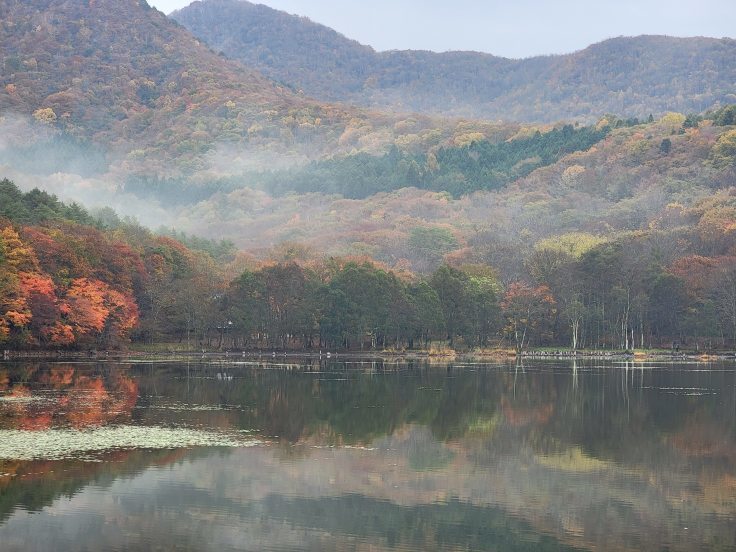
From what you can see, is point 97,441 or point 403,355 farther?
point 403,355

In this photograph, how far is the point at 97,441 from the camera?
30.0 meters

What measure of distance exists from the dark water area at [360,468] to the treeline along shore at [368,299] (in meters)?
29.0

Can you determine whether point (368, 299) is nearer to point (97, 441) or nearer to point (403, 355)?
point (403, 355)

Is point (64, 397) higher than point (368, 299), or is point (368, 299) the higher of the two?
point (368, 299)

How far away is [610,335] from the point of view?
97.0 m

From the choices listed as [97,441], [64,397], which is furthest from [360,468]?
[64,397]

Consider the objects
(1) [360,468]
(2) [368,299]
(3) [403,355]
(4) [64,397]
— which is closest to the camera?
(1) [360,468]

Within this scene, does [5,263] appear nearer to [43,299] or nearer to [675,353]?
[43,299]

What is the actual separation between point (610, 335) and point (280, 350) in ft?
106

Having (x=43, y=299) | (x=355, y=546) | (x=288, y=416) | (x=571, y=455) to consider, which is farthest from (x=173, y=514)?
(x=43, y=299)

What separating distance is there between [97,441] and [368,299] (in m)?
54.8

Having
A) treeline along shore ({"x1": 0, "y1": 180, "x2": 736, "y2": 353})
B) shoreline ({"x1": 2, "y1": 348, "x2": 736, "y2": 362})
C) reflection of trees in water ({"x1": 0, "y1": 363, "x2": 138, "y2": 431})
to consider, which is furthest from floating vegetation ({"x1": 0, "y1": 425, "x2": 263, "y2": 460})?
treeline along shore ({"x1": 0, "y1": 180, "x2": 736, "y2": 353})

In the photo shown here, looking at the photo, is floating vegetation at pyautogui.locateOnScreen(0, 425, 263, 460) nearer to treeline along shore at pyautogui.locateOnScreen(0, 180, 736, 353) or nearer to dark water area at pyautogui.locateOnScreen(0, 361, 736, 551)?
dark water area at pyautogui.locateOnScreen(0, 361, 736, 551)

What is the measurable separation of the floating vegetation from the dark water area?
0.09m
